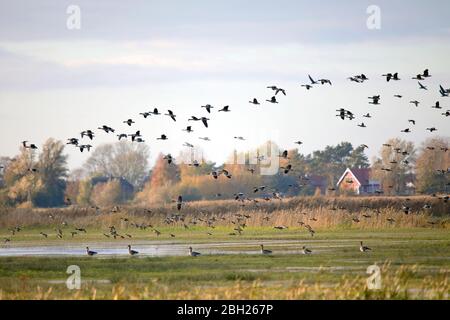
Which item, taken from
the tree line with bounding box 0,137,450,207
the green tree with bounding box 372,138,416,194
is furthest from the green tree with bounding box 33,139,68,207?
the green tree with bounding box 372,138,416,194

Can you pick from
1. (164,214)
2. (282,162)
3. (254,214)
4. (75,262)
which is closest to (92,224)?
(164,214)

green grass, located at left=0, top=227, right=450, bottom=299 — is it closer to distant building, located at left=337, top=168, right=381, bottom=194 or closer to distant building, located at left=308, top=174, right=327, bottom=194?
distant building, located at left=337, top=168, right=381, bottom=194

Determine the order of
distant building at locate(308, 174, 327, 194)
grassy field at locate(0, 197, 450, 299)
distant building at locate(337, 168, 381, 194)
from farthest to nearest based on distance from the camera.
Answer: distant building at locate(308, 174, 327, 194) < distant building at locate(337, 168, 381, 194) < grassy field at locate(0, 197, 450, 299)

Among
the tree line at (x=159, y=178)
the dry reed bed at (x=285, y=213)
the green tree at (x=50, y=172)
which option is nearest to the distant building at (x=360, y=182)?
the tree line at (x=159, y=178)

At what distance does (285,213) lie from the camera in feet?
289

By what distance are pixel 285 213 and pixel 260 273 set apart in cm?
4458

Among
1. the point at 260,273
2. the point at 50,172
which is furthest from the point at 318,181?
the point at 260,273

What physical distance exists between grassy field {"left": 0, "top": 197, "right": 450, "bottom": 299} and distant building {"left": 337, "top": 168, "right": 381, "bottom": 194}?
63.3 m

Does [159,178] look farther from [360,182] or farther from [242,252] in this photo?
[242,252]

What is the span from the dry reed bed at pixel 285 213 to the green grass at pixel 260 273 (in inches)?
520

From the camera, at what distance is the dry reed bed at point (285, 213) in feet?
267

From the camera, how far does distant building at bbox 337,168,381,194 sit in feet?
544

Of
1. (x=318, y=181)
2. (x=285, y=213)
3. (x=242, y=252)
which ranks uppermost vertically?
(x=318, y=181)

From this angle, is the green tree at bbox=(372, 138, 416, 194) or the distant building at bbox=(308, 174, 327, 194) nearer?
the green tree at bbox=(372, 138, 416, 194)
